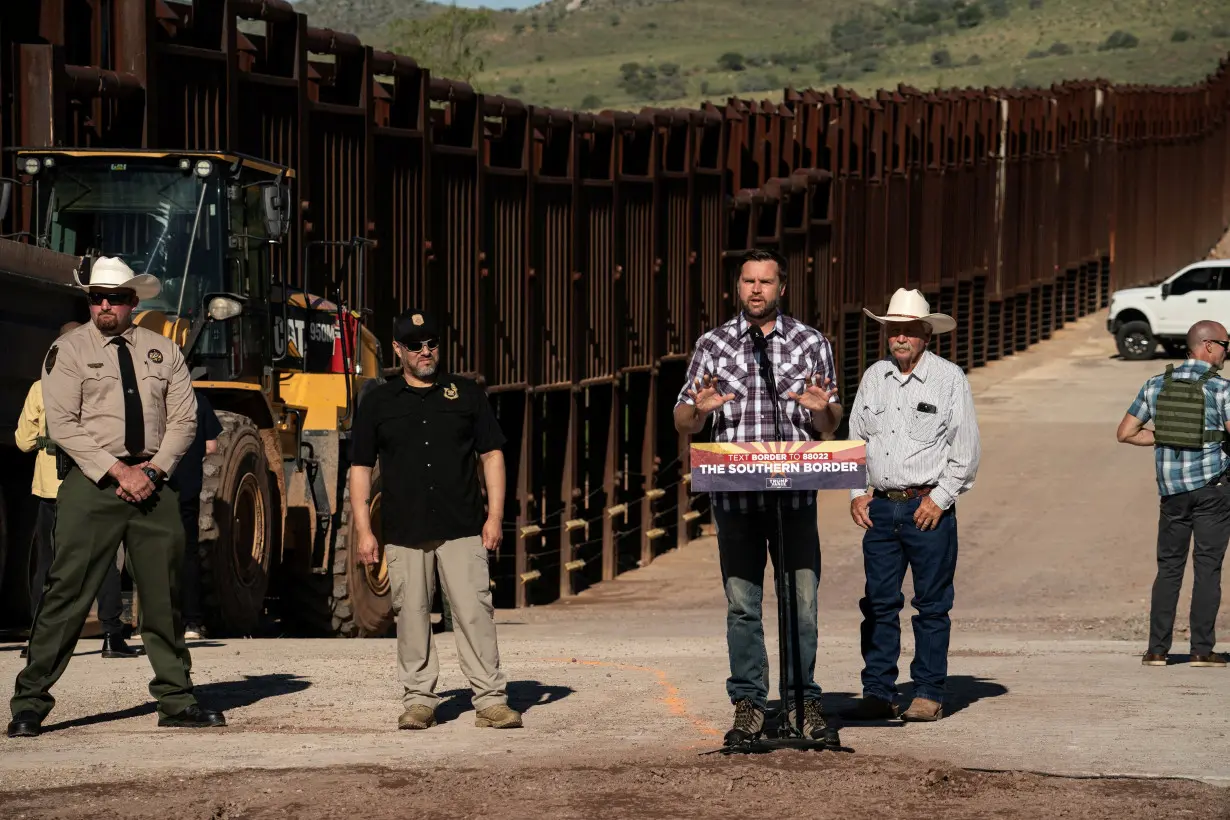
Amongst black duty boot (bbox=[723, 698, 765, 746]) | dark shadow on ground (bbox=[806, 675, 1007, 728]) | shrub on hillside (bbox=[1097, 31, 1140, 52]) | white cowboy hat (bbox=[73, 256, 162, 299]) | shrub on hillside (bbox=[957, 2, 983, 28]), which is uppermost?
shrub on hillside (bbox=[957, 2, 983, 28])

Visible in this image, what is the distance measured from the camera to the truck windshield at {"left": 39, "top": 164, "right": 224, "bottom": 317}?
13.3 m

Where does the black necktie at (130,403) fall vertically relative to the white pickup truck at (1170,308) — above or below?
below

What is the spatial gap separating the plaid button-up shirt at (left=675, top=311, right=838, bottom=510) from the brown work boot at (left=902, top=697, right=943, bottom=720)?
4.96 ft

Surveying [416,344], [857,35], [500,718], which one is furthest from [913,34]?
[500,718]

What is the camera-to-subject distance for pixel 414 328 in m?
8.77

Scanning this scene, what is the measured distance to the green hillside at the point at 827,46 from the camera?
11494 cm

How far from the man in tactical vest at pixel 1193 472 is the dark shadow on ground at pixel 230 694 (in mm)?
4768

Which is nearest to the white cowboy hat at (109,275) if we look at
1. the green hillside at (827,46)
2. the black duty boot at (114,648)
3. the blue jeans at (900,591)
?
Answer: the blue jeans at (900,591)

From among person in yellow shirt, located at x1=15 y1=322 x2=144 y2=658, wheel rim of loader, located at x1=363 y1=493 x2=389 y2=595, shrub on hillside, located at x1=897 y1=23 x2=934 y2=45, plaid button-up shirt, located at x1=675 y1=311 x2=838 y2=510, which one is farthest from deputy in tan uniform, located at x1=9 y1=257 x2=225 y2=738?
shrub on hillside, located at x1=897 y1=23 x2=934 y2=45

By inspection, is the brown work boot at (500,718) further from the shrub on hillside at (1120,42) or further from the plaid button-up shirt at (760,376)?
the shrub on hillside at (1120,42)

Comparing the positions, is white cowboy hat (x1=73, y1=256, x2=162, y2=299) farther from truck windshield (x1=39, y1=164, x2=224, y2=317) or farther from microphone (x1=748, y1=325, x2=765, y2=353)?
truck windshield (x1=39, y1=164, x2=224, y2=317)

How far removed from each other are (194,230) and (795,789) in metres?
7.17

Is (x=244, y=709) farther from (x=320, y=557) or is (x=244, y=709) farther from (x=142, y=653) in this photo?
(x=320, y=557)

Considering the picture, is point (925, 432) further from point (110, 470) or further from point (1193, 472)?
point (110, 470)
